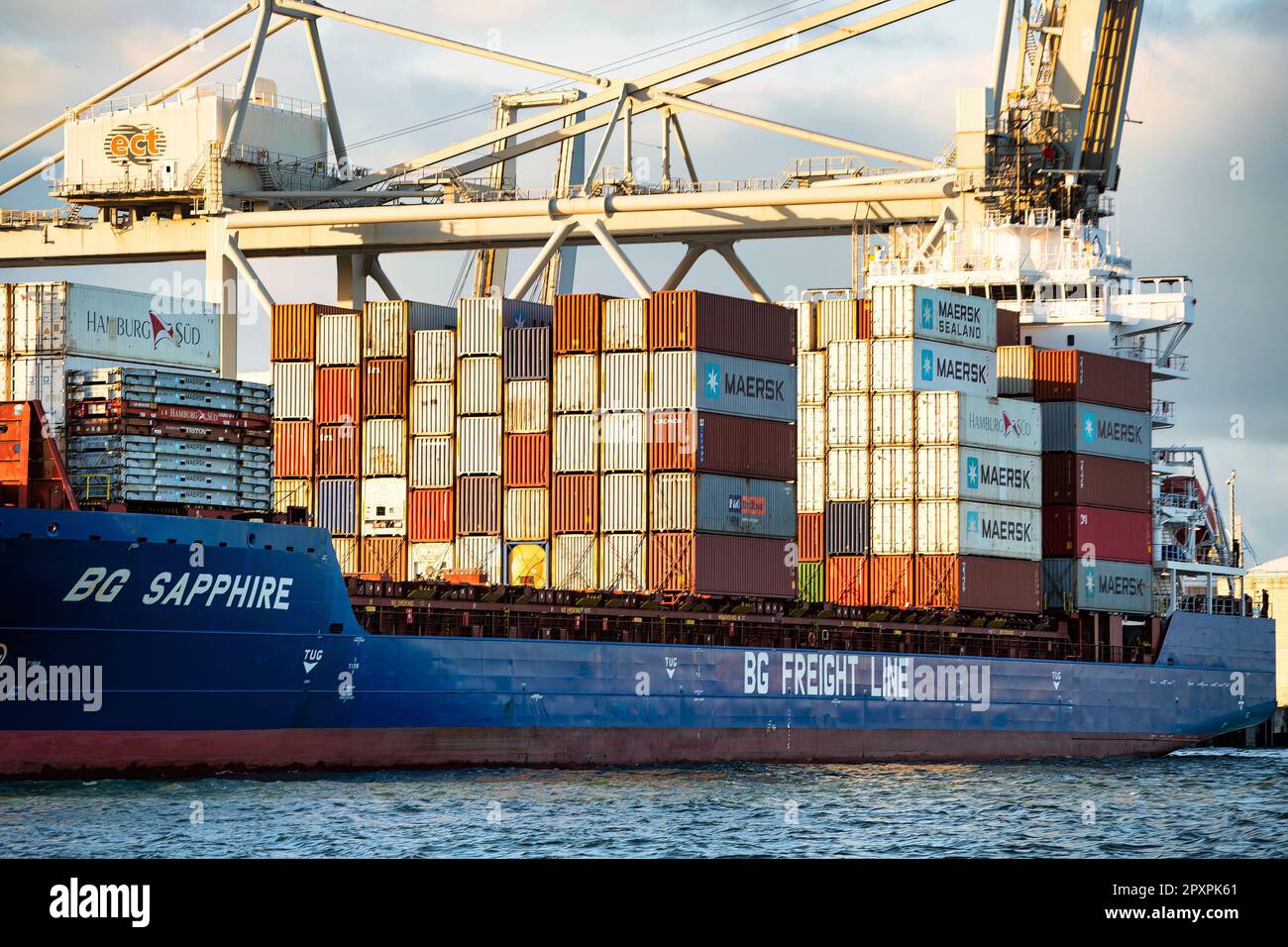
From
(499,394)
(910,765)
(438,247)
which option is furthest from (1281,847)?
(438,247)

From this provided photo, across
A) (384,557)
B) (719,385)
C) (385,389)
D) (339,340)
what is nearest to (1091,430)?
(719,385)

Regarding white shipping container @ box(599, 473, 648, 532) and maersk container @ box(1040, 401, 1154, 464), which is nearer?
white shipping container @ box(599, 473, 648, 532)

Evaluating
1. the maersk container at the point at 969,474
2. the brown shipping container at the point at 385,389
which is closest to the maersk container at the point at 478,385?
the brown shipping container at the point at 385,389

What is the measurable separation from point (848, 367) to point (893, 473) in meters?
3.20

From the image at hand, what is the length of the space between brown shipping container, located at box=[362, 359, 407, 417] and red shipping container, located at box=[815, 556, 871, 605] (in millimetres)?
→ 12080

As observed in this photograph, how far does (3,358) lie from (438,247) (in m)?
27.1

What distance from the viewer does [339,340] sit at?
4759cm

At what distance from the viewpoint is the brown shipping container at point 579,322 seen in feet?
147

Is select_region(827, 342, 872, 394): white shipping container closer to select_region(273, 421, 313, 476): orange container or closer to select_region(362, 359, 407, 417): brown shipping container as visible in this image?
select_region(362, 359, 407, 417): brown shipping container

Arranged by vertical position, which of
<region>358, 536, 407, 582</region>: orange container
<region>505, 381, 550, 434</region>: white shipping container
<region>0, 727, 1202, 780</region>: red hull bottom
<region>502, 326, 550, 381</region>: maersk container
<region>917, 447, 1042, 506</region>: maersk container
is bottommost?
<region>0, 727, 1202, 780</region>: red hull bottom

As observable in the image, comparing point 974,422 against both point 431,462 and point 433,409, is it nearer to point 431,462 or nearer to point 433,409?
point 433,409

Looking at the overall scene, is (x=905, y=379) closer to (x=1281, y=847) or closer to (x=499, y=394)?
(x=499, y=394)

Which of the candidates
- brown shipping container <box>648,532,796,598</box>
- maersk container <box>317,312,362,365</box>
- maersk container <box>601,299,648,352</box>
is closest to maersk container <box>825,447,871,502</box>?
brown shipping container <box>648,532,796,598</box>

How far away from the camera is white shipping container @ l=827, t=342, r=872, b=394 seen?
166 feet
